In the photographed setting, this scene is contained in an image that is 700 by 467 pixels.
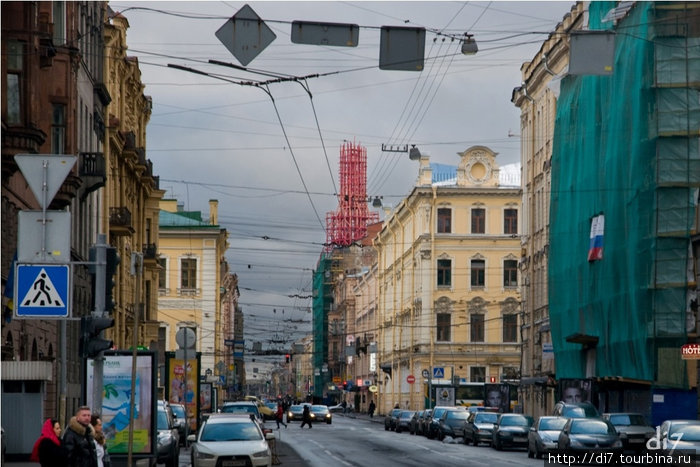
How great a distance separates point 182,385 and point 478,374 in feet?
182

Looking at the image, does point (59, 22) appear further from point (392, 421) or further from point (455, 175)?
point (455, 175)

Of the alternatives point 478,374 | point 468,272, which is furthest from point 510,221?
point 478,374

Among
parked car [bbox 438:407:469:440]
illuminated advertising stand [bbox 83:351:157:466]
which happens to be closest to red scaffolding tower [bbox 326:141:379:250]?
parked car [bbox 438:407:469:440]

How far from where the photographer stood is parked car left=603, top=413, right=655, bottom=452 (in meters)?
41.7

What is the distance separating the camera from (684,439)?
32156 millimetres

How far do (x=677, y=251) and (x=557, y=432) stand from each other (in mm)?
9778

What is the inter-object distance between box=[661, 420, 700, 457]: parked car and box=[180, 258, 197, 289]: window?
70.4 m

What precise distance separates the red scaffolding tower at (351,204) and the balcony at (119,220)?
111 metres

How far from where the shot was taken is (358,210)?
172 m

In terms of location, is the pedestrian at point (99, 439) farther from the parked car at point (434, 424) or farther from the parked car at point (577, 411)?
the parked car at point (434, 424)

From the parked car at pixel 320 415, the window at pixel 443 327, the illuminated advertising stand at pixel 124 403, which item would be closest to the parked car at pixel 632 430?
the illuminated advertising stand at pixel 124 403

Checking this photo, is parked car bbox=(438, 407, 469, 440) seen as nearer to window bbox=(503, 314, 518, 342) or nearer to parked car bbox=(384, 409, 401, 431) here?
parked car bbox=(384, 409, 401, 431)

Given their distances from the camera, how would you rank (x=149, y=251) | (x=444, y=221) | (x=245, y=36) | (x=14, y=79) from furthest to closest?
(x=444, y=221), (x=149, y=251), (x=14, y=79), (x=245, y=36)

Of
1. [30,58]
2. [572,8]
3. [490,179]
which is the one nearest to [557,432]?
[30,58]
